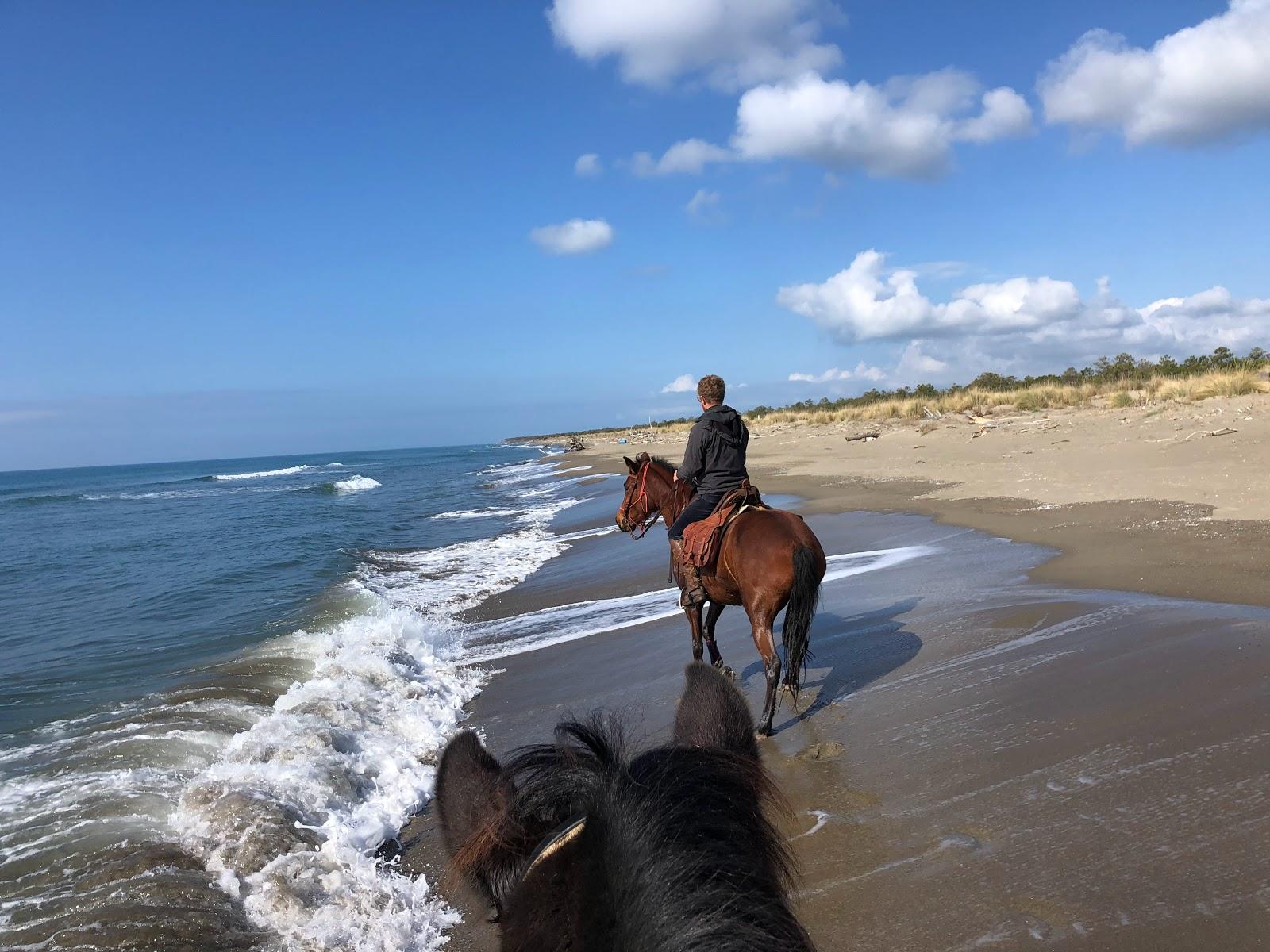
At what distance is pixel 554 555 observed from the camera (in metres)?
15.4

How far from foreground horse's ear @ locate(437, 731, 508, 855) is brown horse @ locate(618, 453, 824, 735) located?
409 centimetres

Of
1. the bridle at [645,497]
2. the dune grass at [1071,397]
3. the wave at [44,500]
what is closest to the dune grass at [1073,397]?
the dune grass at [1071,397]

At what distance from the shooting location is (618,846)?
44.3 inches

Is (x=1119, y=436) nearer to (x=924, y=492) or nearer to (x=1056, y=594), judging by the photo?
(x=924, y=492)

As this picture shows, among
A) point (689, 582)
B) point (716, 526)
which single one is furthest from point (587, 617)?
point (716, 526)

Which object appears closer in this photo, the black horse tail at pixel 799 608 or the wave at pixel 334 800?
the wave at pixel 334 800

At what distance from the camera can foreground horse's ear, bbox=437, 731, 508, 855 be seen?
1.52 metres

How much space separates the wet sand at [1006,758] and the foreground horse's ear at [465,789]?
14 centimetres

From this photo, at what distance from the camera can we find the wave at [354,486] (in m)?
45.6

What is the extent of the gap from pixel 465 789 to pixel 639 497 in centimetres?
645

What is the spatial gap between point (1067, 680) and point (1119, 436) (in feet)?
50.5

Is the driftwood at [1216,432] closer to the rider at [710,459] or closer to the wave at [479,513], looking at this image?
the rider at [710,459]

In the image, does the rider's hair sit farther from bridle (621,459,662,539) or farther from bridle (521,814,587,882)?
bridle (521,814,587,882)

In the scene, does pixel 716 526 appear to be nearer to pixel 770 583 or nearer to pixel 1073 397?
pixel 770 583
